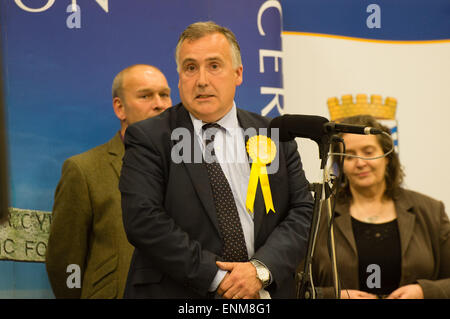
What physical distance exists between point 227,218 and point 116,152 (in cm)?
131

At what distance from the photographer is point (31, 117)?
134 inches

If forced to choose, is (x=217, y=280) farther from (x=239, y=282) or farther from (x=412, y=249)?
(x=412, y=249)

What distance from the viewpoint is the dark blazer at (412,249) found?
10.5 ft

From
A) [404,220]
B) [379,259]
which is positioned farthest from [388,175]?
[379,259]

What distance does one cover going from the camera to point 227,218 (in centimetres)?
233

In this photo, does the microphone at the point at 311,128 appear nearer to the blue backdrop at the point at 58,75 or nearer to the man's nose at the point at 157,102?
the man's nose at the point at 157,102

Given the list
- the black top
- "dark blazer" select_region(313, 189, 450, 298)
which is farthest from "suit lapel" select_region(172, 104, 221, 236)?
the black top

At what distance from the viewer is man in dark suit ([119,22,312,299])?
2.22 m

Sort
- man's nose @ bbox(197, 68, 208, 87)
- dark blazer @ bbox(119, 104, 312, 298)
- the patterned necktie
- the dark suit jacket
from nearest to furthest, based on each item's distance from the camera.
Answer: dark blazer @ bbox(119, 104, 312, 298) < the patterned necktie < man's nose @ bbox(197, 68, 208, 87) < the dark suit jacket

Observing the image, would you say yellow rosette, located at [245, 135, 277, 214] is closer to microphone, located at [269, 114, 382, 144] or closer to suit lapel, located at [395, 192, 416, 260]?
microphone, located at [269, 114, 382, 144]

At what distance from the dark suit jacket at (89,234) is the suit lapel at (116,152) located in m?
0.05

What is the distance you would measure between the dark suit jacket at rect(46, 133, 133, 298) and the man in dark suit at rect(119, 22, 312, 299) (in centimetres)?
90

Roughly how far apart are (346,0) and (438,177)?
1.47 m
